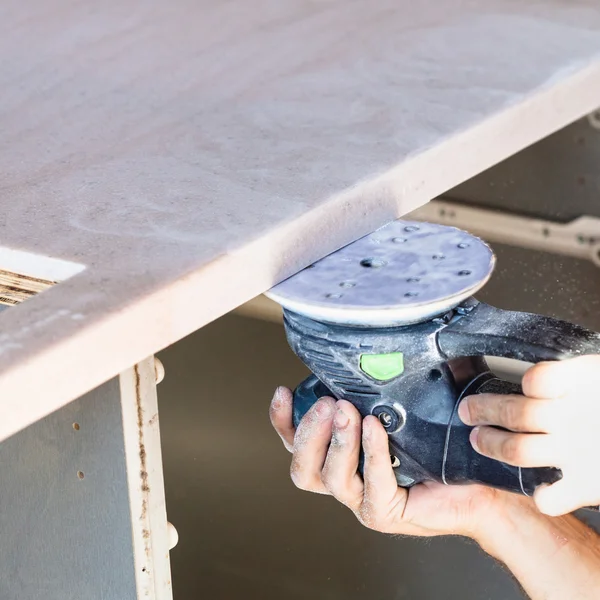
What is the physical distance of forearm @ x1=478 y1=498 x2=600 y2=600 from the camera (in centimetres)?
98

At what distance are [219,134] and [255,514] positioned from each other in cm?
78

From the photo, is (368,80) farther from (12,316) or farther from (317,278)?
(12,316)

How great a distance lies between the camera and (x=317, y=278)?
0.71 metres

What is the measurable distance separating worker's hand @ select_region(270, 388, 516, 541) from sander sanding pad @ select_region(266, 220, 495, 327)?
111 millimetres

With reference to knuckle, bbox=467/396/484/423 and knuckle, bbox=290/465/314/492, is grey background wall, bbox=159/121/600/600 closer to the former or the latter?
knuckle, bbox=290/465/314/492

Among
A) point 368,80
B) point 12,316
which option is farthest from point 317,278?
point 368,80

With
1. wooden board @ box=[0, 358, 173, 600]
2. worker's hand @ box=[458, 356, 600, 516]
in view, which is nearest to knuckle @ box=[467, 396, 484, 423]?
worker's hand @ box=[458, 356, 600, 516]

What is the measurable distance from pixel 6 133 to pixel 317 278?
366 mm

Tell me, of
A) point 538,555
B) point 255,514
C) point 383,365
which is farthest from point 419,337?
point 255,514

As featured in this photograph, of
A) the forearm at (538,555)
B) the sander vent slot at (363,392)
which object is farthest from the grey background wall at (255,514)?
the sander vent slot at (363,392)

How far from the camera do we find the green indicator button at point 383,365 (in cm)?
70

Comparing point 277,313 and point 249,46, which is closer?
point 249,46

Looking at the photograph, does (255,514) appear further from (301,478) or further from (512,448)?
(512,448)

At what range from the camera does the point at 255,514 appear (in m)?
1.47
